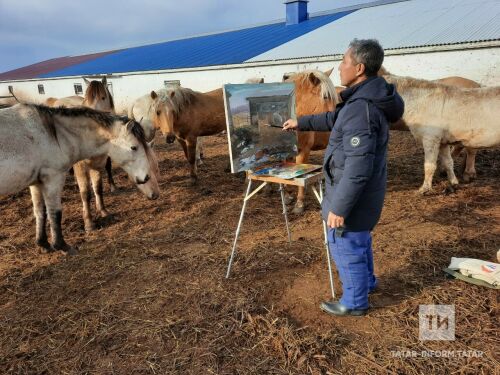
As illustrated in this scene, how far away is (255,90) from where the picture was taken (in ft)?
10.5

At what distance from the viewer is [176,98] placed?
671 centimetres

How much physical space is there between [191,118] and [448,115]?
4719 millimetres

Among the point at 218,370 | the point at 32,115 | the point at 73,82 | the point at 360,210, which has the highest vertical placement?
the point at 73,82

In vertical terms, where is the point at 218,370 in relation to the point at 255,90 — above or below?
below

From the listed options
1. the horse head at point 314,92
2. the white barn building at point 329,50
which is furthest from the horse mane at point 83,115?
the white barn building at point 329,50

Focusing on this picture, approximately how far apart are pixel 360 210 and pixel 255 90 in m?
1.58

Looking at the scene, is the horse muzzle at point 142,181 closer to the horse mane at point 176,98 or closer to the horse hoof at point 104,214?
the horse hoof at point 104,214

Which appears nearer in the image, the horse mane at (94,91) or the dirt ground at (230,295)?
the dirt ground at (230,295)

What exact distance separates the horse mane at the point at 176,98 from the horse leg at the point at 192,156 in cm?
63

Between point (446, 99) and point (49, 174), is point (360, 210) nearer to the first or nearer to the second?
point (49, 174)

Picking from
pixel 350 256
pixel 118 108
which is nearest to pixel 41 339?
pixel 350 256
